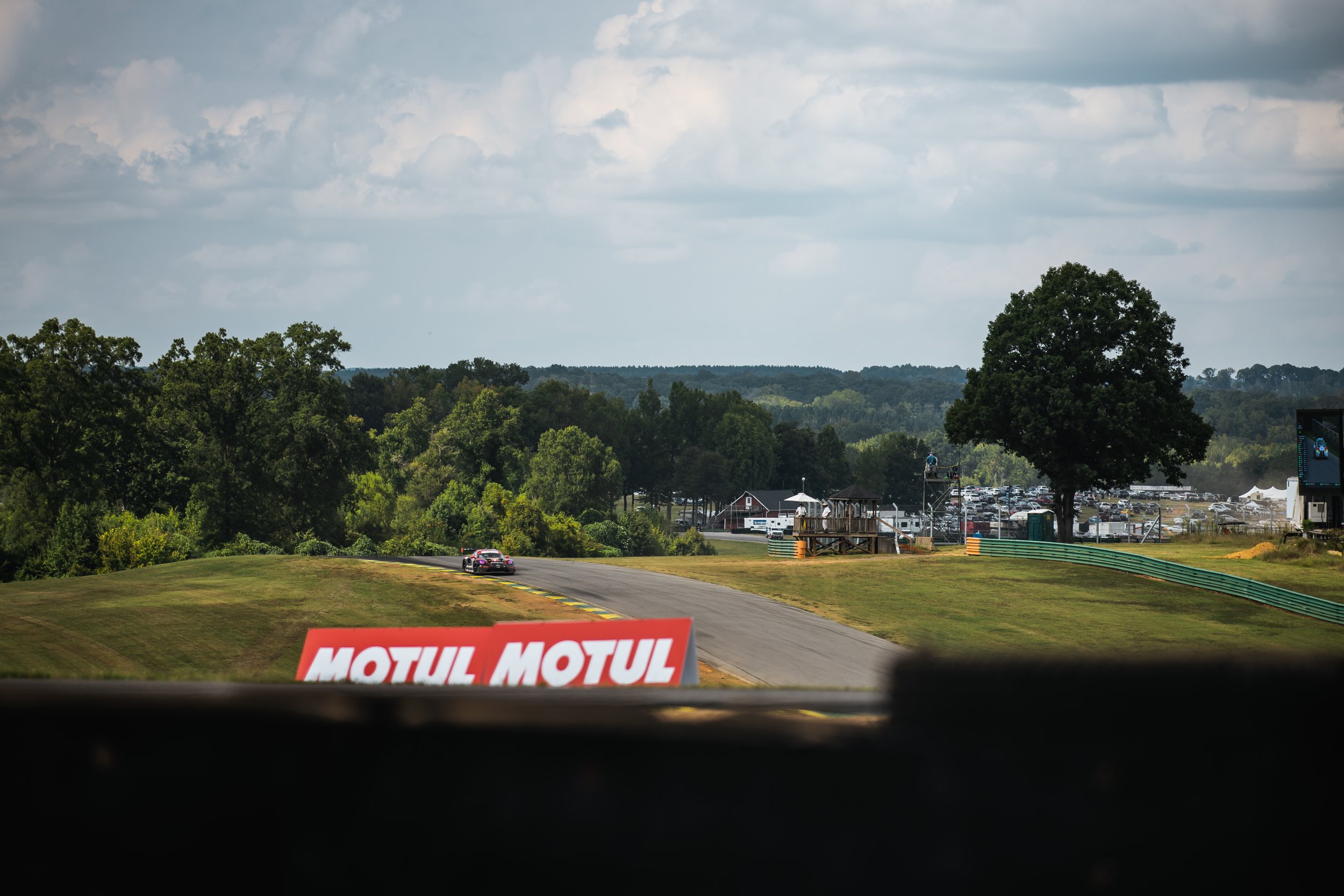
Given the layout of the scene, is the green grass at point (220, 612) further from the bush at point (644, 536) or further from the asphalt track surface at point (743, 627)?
the bush at point (644, 536)

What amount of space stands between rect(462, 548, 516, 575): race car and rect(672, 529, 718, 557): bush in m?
80.6

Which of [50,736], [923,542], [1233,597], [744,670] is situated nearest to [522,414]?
[923,542]

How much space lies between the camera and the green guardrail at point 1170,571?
158 ft

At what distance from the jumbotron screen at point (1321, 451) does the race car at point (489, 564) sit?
4861cm

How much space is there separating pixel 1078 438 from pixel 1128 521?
113915 mm

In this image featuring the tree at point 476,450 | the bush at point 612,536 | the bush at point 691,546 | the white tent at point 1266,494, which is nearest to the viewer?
the bush at point 612,536

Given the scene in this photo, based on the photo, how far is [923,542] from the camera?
79875 millimetres

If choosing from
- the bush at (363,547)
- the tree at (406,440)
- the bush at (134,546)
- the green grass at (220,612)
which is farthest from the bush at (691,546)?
the green grass at (220,612)

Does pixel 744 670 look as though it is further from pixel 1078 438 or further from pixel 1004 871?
pixel 1078 438

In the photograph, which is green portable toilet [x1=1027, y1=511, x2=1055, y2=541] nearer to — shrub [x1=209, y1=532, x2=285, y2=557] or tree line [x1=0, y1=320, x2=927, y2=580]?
tree line [x1=0, y1=320, x2=927, y2=580]

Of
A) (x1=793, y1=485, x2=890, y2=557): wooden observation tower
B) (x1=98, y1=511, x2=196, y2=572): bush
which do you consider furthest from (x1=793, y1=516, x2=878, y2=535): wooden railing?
(x1=98, y1=511, x2=196, y2=572): bush

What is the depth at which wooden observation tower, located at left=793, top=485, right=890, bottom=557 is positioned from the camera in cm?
7556

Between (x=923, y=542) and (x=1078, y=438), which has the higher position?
(x=1078, y=438)

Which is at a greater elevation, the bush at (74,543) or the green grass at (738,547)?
the bush at (74,543)
